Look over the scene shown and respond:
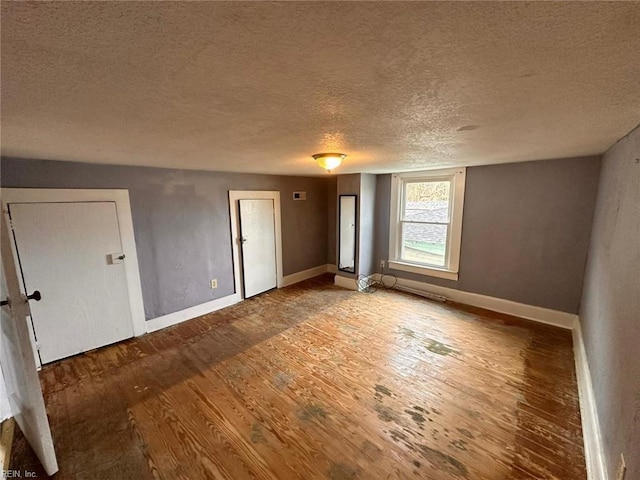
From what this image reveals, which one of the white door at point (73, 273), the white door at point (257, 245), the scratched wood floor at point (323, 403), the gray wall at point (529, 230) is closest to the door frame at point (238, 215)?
the white door at point (257, 245)

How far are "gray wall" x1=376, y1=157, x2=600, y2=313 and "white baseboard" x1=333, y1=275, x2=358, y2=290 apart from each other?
5.32 ft

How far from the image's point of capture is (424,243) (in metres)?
4.33

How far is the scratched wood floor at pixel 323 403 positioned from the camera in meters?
1.63

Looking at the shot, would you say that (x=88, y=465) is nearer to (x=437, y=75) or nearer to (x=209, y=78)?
(x=209, y=78)

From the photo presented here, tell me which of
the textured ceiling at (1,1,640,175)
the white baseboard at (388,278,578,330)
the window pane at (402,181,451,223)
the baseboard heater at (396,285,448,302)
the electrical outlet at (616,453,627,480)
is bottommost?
the baseboard heater at (396,285,448,302)

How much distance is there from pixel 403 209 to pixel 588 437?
10.8ft

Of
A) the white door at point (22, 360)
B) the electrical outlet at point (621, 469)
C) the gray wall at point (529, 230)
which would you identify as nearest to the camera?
the electrical outlet at point (621, 469)

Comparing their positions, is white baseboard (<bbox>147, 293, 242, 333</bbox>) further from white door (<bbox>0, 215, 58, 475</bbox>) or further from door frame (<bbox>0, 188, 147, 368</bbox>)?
white door (<bbox>0, 215, 58, 475</bbox>)

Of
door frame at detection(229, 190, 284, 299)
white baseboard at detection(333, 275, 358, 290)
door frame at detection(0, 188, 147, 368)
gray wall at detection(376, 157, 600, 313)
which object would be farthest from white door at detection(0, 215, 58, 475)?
gray wall at detection(376, 157, 600, 313)

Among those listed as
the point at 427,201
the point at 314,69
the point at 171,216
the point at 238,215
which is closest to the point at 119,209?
the point at 171,216

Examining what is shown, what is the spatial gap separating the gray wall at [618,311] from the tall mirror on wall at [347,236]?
3010mm

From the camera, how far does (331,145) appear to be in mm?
1998

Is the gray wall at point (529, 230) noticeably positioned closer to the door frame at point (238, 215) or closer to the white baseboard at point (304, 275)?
the white baseboard at point (304, 275)

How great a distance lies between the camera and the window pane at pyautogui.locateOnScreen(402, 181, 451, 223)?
4020mm
